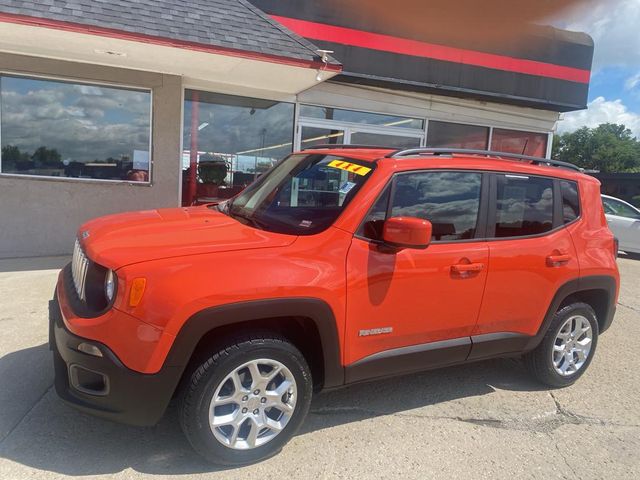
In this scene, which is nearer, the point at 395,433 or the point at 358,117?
the point at 395,433

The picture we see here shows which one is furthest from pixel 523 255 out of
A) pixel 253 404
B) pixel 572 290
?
pixel 253 404

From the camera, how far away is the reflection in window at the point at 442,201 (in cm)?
312

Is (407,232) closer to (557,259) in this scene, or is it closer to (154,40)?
(557,259)

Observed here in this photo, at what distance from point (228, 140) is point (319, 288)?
6163mm

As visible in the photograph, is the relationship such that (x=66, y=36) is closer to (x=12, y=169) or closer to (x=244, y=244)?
(x=12, y=169)

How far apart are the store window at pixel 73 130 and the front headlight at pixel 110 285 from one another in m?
5.47

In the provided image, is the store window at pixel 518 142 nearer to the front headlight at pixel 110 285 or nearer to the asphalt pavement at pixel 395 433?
the asphalt pavement at pixel 395 433

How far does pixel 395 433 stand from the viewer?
313cm

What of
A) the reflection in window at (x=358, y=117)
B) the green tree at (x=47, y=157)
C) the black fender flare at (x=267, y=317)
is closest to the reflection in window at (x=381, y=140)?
the reflection in window at (x=358, y=117)

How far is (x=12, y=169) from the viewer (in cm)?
707

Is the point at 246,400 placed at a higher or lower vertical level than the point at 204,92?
lower

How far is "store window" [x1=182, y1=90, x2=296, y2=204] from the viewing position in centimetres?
805

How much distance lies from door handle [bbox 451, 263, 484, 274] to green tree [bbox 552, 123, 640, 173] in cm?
7964

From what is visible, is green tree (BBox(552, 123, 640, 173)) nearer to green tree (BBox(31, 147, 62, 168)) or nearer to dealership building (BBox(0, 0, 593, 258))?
dealership building (BBox(0, 0, 593, 258))
